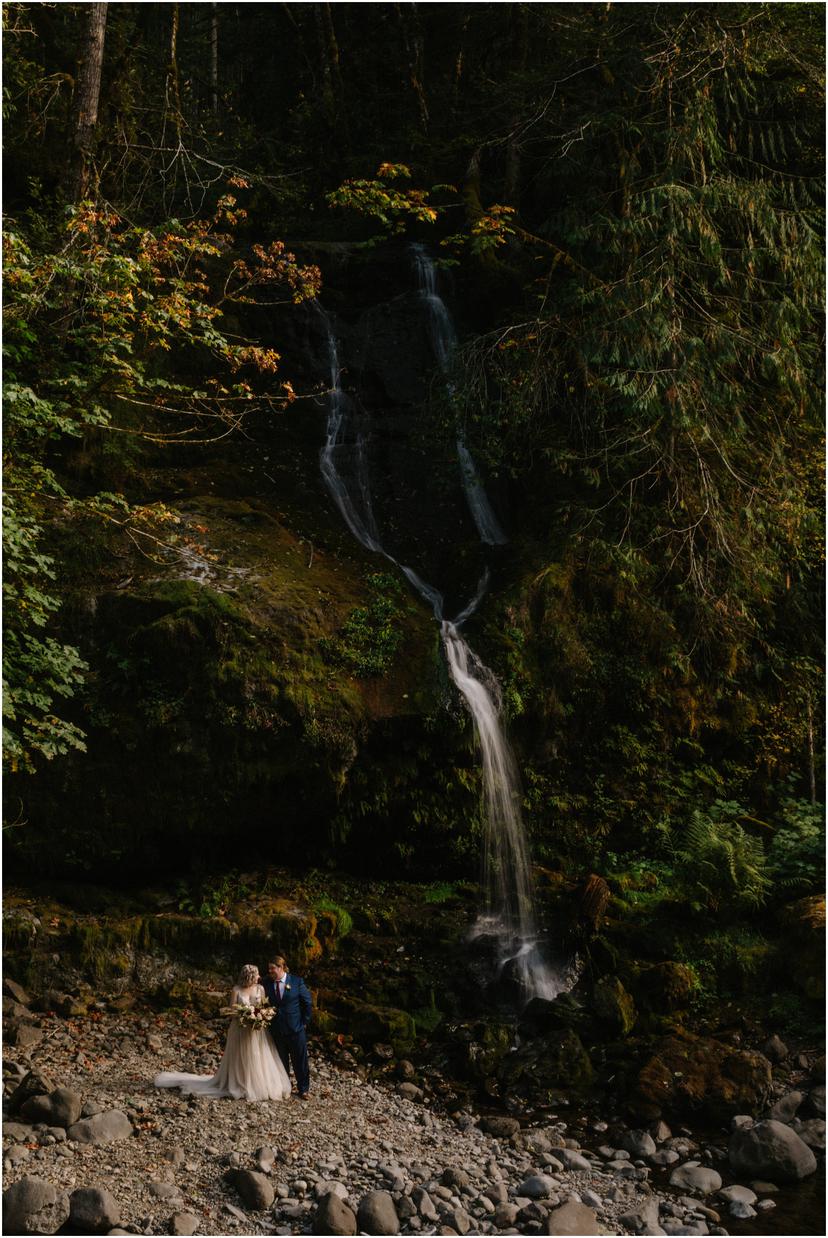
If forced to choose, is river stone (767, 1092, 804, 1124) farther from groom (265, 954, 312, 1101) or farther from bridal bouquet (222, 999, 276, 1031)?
bridal bouquet (222, 999, 276, 1031)

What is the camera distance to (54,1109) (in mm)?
6324

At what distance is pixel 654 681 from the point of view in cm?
1141

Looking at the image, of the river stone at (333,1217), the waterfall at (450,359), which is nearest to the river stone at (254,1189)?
the river stone at (333,1217)

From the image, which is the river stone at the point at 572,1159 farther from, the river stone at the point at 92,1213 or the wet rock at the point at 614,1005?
the river stone at the point at 92,1213

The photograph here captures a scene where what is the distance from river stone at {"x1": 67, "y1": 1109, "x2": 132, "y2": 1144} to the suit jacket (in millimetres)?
1356

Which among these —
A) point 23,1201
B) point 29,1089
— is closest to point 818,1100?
point 23,1201

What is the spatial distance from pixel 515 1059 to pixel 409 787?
10.8 feet

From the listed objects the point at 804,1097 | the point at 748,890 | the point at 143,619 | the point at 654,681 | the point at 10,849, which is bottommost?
the point at 804,1097

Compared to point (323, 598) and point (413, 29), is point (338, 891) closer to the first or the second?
point (323, 598)

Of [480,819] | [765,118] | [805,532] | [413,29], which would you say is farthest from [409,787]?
[413,29]

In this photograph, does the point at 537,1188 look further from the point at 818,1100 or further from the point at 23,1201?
the point at 23,1201

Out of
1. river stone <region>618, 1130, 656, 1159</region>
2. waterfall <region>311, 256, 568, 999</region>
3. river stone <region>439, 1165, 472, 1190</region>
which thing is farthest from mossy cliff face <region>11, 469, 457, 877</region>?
river stone <region>618, 1130, 656, 1159</region>

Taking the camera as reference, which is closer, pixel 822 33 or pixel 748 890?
pixel 748 890

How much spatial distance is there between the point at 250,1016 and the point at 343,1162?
52.5 inches
